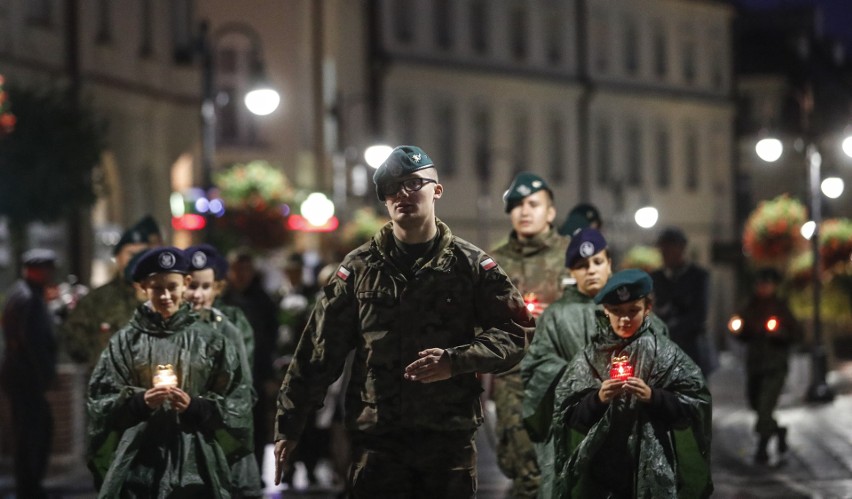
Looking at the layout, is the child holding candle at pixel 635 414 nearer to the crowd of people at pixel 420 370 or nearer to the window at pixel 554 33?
the crowd of people at pixel 420 370

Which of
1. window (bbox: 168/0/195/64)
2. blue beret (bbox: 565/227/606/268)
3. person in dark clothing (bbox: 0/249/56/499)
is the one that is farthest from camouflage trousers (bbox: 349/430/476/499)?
window (bbox: 168/0/195/64)

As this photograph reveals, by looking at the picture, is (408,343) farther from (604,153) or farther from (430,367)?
(604,153)

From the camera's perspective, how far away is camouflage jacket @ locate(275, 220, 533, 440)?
6.94 metres

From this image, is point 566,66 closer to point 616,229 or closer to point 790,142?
point 616,229

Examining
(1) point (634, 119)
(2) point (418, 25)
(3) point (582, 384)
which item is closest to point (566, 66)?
(1) point (634, 119)

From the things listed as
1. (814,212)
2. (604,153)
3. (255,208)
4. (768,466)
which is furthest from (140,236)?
(604,153)

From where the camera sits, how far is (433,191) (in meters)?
7.05

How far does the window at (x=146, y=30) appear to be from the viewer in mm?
34312

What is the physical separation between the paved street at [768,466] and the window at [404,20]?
92.7ft

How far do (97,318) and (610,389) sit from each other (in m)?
4.49

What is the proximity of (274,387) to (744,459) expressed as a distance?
457 centimetres

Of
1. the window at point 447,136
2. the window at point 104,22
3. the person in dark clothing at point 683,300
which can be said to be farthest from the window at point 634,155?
the person in dark clothing at point 683,300

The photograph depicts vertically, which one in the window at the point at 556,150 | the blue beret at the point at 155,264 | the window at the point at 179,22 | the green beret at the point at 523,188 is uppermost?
the window at the point at 179,22

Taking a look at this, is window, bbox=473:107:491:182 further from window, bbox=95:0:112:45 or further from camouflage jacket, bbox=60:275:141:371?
camouflage jacket, bbox=60:275:141:371
